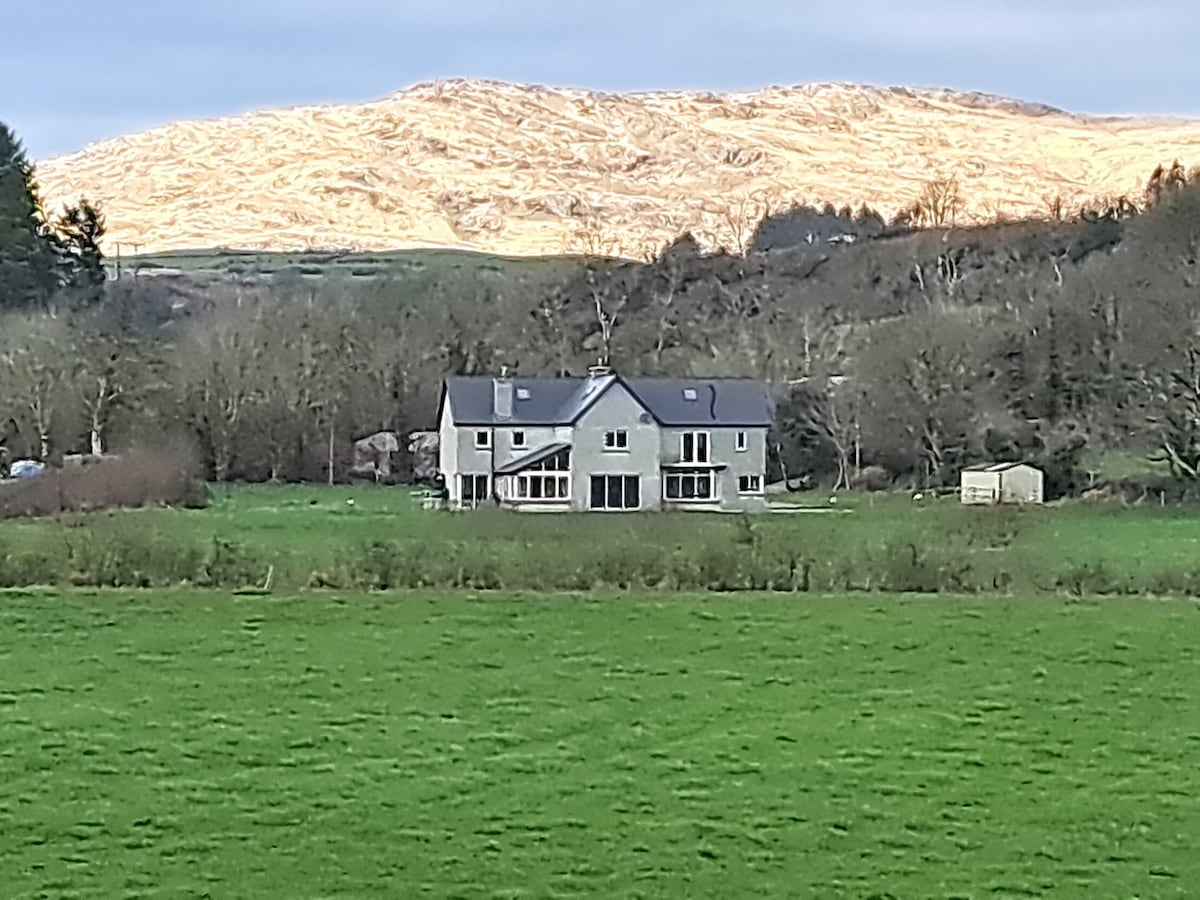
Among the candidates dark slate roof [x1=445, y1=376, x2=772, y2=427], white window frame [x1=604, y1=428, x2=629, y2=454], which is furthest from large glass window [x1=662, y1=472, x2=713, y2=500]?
white window frame [x1=604, y1=428, x2=629, y2=454]

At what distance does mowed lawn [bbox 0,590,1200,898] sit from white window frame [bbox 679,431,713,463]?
34.2 m

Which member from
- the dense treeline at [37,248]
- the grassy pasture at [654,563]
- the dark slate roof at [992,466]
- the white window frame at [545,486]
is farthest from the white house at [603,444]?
the dense treeline at [37,248]

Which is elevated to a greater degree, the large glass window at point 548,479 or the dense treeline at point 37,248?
the dense treeline at point 37,248

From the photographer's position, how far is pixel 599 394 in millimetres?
55000

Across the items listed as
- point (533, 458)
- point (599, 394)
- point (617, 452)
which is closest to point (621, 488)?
point (617, 452)

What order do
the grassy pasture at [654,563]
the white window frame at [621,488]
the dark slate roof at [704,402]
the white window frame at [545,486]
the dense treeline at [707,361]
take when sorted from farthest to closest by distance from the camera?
the dense treeline at [707,361]
the dark slate roof at [704,402]
the white window frame at [621,488]
the white window frame at [545,486]
the grassy pasture at [654,563]

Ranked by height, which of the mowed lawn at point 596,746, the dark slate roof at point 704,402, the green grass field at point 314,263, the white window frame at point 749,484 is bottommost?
the mowed lawn at point 596,746

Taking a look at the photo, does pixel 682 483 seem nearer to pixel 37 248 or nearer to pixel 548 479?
pixel 548 479

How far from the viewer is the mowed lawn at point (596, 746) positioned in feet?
36.6

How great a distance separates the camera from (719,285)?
116000 millimetres

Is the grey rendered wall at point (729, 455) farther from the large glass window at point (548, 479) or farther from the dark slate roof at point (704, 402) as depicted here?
the large glass window at point (548, 479)

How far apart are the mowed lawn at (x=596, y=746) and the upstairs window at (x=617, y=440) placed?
1288 inches

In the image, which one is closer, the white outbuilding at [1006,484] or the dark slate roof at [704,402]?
the white outbuilding at [1006,484]

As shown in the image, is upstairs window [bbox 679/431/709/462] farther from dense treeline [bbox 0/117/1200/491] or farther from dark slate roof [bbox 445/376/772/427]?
dense treeline [bbox 0/117/1200/491]
